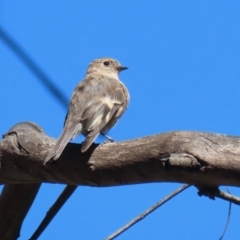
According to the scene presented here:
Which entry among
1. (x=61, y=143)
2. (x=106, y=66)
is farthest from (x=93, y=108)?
(x=106, y=66)

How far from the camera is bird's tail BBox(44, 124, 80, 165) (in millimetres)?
3949

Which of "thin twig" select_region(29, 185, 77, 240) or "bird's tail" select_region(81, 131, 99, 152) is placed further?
"thin twig" select_region(29, 185, 77, 240)

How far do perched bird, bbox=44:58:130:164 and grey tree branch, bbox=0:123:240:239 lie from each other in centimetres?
14

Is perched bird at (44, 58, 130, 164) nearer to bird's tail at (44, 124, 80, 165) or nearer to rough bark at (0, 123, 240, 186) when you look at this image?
bird's tail at (44, 124, 80, 165)

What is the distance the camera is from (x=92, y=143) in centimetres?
424

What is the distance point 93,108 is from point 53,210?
1154 mm

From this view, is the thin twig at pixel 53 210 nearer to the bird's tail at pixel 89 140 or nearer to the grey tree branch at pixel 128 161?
the grey tree branch at pixel 128 161

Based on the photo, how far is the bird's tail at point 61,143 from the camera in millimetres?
3949

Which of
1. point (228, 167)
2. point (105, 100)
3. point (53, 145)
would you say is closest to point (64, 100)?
point (228, 167)

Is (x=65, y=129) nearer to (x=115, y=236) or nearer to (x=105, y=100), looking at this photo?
(x=105, y=100)

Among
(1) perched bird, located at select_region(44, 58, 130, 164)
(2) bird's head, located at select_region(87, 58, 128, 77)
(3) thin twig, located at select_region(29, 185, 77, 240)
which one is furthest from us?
(2) bird's head, located at select_region(87, 58, 128, 77)

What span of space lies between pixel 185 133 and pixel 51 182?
3.37 ft

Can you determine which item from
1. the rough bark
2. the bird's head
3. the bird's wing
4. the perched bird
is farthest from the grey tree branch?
the bird's head

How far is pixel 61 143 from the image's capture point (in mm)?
4195
